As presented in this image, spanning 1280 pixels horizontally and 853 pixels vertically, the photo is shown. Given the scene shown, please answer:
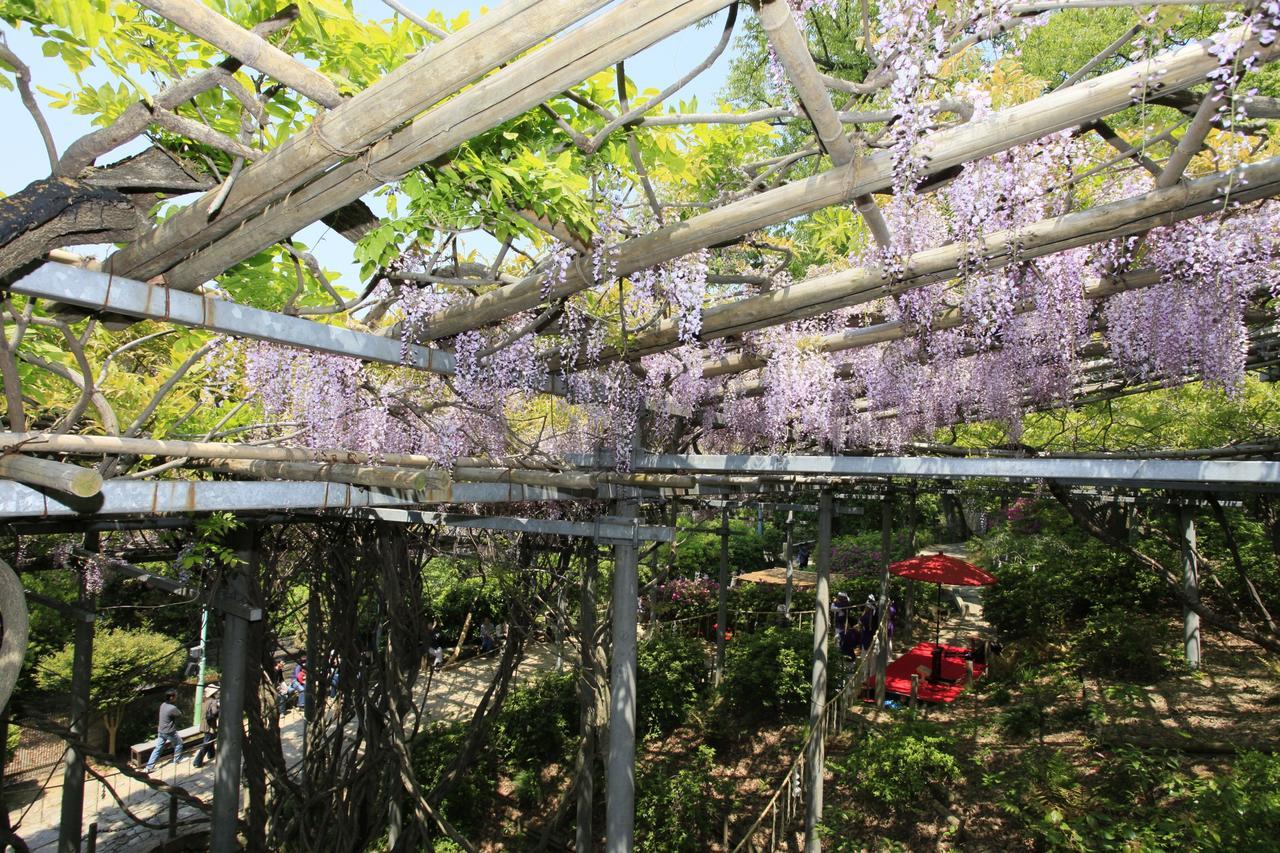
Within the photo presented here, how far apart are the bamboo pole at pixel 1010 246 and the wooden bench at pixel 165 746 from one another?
9.44 meters

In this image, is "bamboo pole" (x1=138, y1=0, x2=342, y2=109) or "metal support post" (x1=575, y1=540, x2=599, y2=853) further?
"metal support post" (x1=575, y1=540, x2=599, y2=853)

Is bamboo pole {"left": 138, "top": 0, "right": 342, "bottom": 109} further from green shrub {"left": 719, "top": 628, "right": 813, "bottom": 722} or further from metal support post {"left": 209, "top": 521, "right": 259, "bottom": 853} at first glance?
green shrub {"left": 719, "top": 628, "right": 813, "bottom": 722}

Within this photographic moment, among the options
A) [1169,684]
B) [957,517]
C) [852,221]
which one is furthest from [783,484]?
[957,517]

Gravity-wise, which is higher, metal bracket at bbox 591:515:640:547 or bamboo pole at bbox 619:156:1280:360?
bamboo pole at bbox 619:156:1280:360

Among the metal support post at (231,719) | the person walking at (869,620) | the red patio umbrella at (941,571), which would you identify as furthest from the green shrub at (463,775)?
the person walking at (869,620)

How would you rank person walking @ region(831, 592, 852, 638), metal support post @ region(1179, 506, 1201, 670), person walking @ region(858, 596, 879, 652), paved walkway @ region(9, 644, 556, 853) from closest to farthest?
paved walkway @ region(9, 644, 556, 853) → metal support post @ region(1179, 506, 1201, 670) → person walking @ region(858, 596, 879, 652) → person walking @ region(831, 592, 852, 638)

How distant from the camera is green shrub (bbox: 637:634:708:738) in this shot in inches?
363

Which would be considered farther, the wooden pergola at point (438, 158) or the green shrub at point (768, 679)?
the green shrub at point (768, 679)

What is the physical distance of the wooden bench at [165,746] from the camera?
9000 millimetres

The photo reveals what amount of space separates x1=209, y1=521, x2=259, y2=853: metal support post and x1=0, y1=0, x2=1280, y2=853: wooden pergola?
1.51 m

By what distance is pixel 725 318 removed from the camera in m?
3.47

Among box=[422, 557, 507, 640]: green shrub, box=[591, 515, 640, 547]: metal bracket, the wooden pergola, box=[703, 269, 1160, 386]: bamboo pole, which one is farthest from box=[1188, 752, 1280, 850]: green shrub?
box=[422, 557, 507, 640]: green shrub

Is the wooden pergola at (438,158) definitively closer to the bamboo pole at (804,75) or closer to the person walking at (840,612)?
the bamboo pole at (804,75)

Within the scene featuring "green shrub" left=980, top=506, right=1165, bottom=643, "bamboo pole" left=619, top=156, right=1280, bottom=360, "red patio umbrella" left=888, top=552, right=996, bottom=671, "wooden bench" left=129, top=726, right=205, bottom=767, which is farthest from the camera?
"green shrub" left=980, top=506, right=1165, bottom=643
